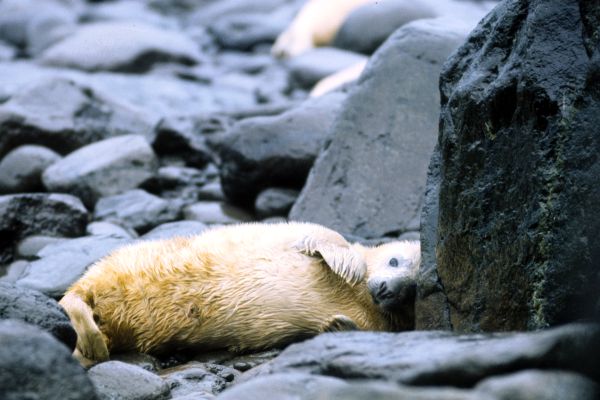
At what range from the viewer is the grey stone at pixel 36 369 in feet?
9.81

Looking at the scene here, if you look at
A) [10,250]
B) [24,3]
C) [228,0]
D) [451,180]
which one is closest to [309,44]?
[228,0]

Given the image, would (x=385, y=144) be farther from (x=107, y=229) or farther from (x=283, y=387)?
(x=283, y=387)

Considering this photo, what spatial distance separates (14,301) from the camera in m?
4.07

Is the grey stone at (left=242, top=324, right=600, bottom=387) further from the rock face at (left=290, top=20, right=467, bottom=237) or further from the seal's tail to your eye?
the rock face at (left=290, top=20, right=467, bottom=237)

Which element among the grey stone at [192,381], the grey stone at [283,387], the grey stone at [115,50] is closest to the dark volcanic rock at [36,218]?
the grey stone at [192,381]

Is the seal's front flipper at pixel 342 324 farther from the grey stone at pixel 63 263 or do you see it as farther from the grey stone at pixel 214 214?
the grey stone at pixel 214 214

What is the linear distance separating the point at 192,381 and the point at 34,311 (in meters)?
0.88

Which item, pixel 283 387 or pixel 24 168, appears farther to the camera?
pixel 24 168

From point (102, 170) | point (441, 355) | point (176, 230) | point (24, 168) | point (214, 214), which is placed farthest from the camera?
point (24, 168)

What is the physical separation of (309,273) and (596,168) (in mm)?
1984

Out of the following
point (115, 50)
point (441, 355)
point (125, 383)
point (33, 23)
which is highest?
point (441, 355)

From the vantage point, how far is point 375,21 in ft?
46.5

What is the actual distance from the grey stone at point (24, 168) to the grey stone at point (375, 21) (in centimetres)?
605

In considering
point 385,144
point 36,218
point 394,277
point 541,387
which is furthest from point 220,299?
point 36,218
